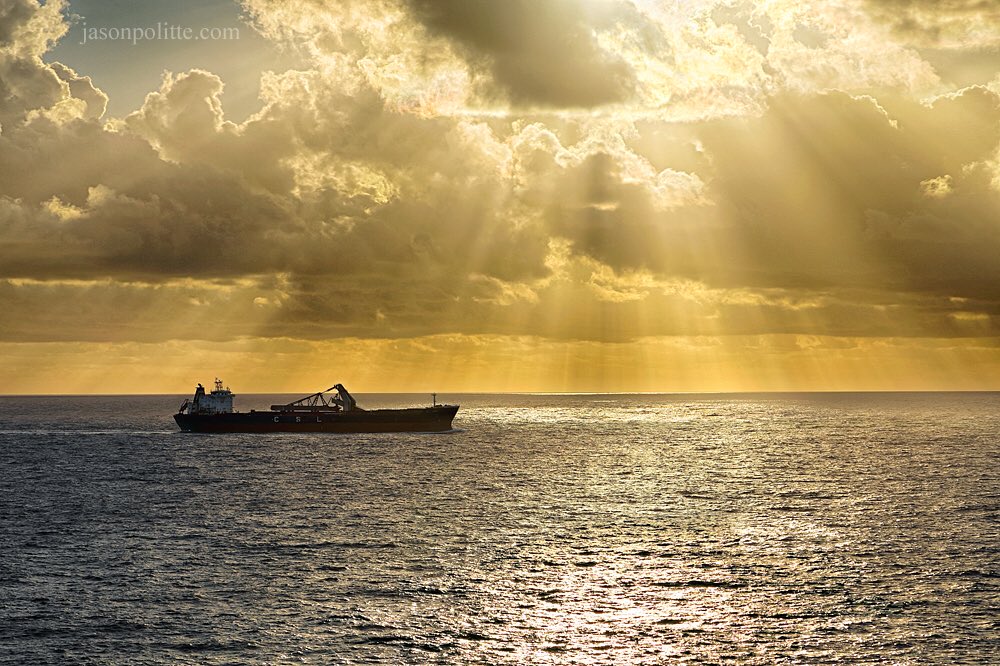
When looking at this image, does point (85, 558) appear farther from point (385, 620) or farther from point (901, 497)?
point (901, 497)

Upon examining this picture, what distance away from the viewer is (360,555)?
62.1 m

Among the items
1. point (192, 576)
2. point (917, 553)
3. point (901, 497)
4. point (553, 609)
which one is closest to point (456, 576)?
point (553, 609)

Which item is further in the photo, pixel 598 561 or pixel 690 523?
pixel 690 523

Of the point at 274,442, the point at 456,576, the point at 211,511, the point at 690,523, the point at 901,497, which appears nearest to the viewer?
the point at 456,576

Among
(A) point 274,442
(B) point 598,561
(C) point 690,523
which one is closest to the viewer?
(B) point 598,561

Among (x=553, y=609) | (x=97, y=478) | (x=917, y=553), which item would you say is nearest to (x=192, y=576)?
(x=553, y=609)

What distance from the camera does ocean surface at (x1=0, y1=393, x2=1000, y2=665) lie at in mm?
41125

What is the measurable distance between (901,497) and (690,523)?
1262 inches

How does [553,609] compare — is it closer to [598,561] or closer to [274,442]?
[598,561]

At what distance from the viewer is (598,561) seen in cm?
6025

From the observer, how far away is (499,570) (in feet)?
186

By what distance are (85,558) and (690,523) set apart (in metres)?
46.0

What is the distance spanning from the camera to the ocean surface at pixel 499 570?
135 ft

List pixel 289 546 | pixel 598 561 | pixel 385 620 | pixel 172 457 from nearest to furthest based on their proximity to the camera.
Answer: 1. pixel 385 620
2. pixel 598 561
3. pixel 289 546
4. pixel 172 457
